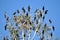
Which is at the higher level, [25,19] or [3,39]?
[25,19]

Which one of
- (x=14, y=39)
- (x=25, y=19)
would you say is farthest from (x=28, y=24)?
(x=14, y=39)

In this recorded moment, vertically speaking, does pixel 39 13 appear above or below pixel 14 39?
above

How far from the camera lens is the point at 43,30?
6035mm

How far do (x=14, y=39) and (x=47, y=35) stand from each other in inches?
32.7

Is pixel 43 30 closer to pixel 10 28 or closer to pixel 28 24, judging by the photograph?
pixel 28 24

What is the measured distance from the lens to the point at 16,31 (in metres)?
6.20

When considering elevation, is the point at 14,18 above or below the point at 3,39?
above

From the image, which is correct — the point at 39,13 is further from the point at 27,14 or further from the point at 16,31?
the point at 16,31

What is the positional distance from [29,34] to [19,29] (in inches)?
11.4

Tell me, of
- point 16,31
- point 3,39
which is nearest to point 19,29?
point 16,31

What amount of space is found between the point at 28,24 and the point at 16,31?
38 cm

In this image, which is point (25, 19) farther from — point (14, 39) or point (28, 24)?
point (14, 39)

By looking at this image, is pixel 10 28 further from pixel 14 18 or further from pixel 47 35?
pixel 47 35

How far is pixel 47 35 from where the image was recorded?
6.02 metres
